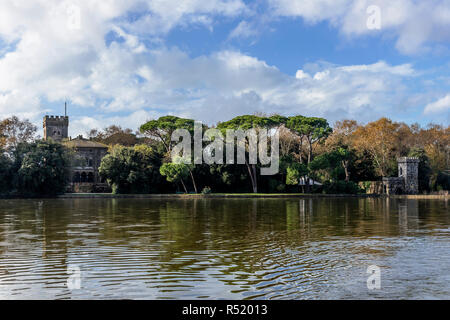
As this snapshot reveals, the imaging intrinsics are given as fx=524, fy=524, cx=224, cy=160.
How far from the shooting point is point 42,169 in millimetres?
48719

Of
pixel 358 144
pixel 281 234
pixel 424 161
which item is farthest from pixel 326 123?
pixel 281 234

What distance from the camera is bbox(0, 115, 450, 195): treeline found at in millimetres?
49969

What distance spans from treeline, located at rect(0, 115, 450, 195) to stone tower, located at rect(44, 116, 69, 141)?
2267 centimetres

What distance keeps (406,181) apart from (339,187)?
24.1 ft

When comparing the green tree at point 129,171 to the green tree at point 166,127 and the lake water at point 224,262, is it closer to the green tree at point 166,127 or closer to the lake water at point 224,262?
the green tree at point 166,127

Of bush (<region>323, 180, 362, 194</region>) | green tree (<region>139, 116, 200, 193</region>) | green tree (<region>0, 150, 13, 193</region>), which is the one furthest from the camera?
green tree (<region>139, 116, 200, 193</region>)

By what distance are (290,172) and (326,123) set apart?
7118 mm

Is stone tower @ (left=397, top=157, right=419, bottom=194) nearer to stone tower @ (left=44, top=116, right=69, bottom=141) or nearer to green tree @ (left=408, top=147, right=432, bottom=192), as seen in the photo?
green tree @ (left=408, top=147, right=432, bottom=192)

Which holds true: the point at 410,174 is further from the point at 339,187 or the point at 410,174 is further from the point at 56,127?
the point at 56,127

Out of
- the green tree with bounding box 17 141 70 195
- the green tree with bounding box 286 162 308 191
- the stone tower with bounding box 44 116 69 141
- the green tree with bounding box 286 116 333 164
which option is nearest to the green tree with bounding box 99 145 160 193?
the green tree with bounding box 17 141 70 195

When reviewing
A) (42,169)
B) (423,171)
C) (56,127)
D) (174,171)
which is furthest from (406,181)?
(56,127)

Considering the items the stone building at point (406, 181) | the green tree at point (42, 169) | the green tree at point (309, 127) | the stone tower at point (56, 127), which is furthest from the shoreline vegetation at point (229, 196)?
the stone tower at point (56, 127)

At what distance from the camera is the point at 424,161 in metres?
56.3
